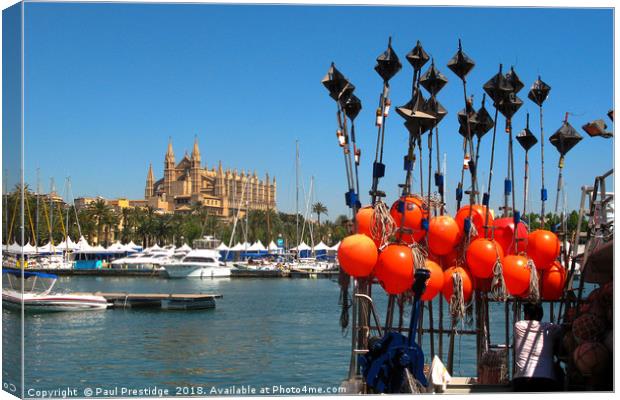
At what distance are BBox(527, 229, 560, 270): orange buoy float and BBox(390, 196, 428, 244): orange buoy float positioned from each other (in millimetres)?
1288

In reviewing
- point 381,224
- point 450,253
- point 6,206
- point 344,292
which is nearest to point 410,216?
point 381,224

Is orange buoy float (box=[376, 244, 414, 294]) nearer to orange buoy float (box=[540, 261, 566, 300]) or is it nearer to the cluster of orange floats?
the cluster of orange floats

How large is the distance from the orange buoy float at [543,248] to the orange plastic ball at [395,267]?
170cm

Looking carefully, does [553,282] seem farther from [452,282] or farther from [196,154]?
[196,154]

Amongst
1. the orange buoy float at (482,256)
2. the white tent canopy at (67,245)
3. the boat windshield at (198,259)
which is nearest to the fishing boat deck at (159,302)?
the orange buoy float at (482,256)

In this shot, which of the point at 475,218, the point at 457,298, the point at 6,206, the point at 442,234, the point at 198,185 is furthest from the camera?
the point at 198,185

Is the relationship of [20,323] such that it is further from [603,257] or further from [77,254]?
[77,254]

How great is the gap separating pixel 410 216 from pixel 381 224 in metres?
0.52

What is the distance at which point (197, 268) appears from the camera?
6103 centimetres

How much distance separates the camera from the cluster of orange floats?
8.52 metres

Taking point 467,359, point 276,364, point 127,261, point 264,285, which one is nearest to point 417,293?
point 467,359

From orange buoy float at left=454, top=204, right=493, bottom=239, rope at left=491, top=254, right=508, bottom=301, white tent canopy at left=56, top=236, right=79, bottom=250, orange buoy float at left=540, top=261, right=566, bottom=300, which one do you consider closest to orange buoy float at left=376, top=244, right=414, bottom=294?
rope at left=491, top=254, right=508, bottom=301

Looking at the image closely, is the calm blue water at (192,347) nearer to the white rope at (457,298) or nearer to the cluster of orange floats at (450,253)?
the cluster of orange floats at (450,253)

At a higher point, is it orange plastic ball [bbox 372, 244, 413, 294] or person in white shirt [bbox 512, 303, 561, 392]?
orange plastic ball [bbox 372, 244, 413, 294]
